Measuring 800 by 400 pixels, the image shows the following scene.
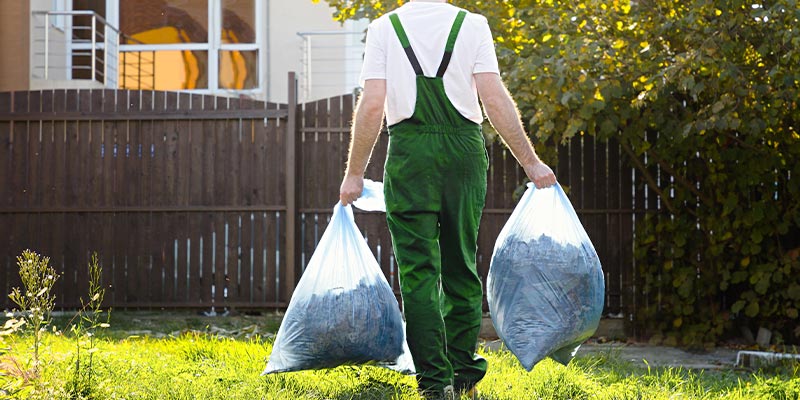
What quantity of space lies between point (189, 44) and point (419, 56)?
1000cm

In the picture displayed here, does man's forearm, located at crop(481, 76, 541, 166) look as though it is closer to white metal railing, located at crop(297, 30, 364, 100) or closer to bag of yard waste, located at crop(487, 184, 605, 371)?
bag of yard waste, located at crop(487, 184, 605, 371)

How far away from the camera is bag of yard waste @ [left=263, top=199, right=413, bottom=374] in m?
3.74

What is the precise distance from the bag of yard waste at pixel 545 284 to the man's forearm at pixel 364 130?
640 millimetres

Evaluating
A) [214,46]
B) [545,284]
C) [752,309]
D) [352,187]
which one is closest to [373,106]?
[352,187]

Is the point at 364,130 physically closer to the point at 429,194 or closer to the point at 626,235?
the point at 429,194

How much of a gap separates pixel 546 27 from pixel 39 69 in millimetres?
6972

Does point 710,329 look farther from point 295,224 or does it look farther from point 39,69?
point 39,69

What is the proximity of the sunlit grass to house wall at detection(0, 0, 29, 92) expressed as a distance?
6.89m

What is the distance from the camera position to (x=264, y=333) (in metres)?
7.08

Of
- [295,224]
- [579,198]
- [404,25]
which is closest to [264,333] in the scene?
[295,224]

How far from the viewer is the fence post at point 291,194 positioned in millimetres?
8250

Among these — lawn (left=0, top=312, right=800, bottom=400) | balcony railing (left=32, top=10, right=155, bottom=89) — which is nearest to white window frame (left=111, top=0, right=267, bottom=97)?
balcony railing (left=32, top=10, right=155, bottom=89)

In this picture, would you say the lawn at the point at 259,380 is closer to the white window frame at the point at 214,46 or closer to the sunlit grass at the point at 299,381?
the sunlit grass at the point at 299,381

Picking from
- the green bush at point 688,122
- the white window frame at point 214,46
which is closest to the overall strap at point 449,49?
the green bush at point 688,122
